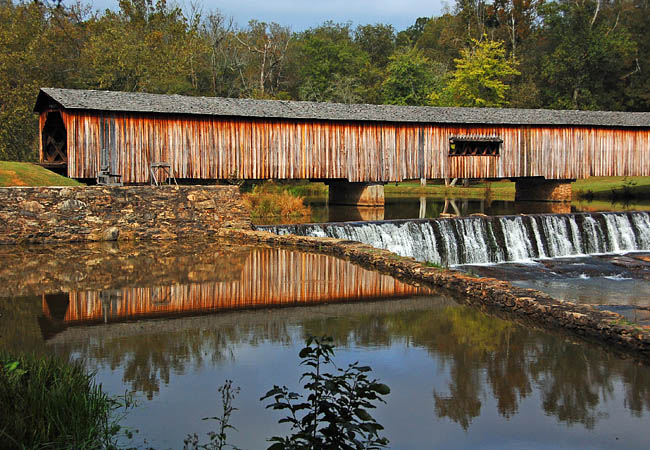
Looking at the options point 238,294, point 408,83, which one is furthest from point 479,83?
point 238,294

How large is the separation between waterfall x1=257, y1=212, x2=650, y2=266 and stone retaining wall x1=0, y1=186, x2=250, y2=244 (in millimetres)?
1425

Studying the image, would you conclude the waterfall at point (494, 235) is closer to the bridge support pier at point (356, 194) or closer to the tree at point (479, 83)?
the bridge support pier at point (356, 194)

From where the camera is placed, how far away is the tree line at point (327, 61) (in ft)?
116

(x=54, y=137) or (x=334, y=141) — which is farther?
(x=54, y=137)

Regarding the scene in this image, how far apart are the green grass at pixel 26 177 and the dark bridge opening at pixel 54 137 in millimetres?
4396

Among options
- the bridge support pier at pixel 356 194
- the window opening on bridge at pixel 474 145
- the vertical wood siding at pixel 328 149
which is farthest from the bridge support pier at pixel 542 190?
the bridge support pier at pixel 356 194

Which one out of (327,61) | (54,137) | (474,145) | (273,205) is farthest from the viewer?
(327,61)

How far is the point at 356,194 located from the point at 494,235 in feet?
34.9


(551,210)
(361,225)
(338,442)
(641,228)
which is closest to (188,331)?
(338,442)

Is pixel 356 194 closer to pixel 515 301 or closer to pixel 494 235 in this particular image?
pixel 494 235

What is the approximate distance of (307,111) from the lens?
80.2 ft

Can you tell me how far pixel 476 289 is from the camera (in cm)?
952

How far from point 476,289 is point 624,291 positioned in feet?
14.3

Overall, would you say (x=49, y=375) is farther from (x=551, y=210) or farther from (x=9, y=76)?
(x=9, y=76)
